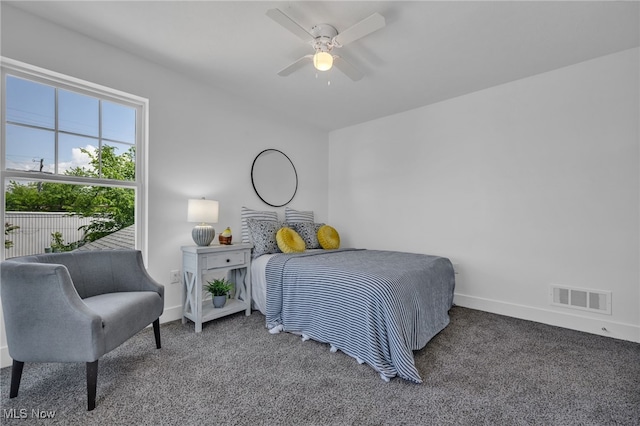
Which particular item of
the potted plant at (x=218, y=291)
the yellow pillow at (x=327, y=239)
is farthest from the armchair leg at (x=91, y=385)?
the yellow pillow at (x=327, y=239)

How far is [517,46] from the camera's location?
7.79 feet

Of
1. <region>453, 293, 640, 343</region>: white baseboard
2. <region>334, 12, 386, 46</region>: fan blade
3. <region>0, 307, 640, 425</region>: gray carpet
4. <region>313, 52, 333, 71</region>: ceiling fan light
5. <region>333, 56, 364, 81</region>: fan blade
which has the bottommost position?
<region>0, 307, 640, 425</region>: gray carpet

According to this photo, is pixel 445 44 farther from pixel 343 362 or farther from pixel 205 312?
pixel 205 312

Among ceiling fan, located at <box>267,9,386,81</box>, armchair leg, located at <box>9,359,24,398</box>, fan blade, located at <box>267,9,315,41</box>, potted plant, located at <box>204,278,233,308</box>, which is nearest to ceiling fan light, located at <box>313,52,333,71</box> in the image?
ceiling fan, located at <box>267,9,386,81</box>

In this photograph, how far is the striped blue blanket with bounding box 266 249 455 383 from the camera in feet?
6.11

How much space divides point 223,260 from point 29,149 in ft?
5.41

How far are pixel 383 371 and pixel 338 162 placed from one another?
3301 millimetres

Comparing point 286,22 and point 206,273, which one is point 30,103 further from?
point 286,22

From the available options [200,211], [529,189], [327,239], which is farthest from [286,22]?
[529,189]

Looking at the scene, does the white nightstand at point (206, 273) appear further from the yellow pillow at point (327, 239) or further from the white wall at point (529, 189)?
the white wall at point (529, 189)

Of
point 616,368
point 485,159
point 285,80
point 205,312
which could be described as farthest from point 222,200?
point 616,368

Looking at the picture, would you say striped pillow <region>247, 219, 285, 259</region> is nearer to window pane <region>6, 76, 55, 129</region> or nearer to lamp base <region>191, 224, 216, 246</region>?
lamp base <region>191, 224, 216, 246</region>

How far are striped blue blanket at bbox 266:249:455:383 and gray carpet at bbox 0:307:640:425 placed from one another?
0.12 meters

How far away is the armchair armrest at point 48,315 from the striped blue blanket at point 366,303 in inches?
53.5
